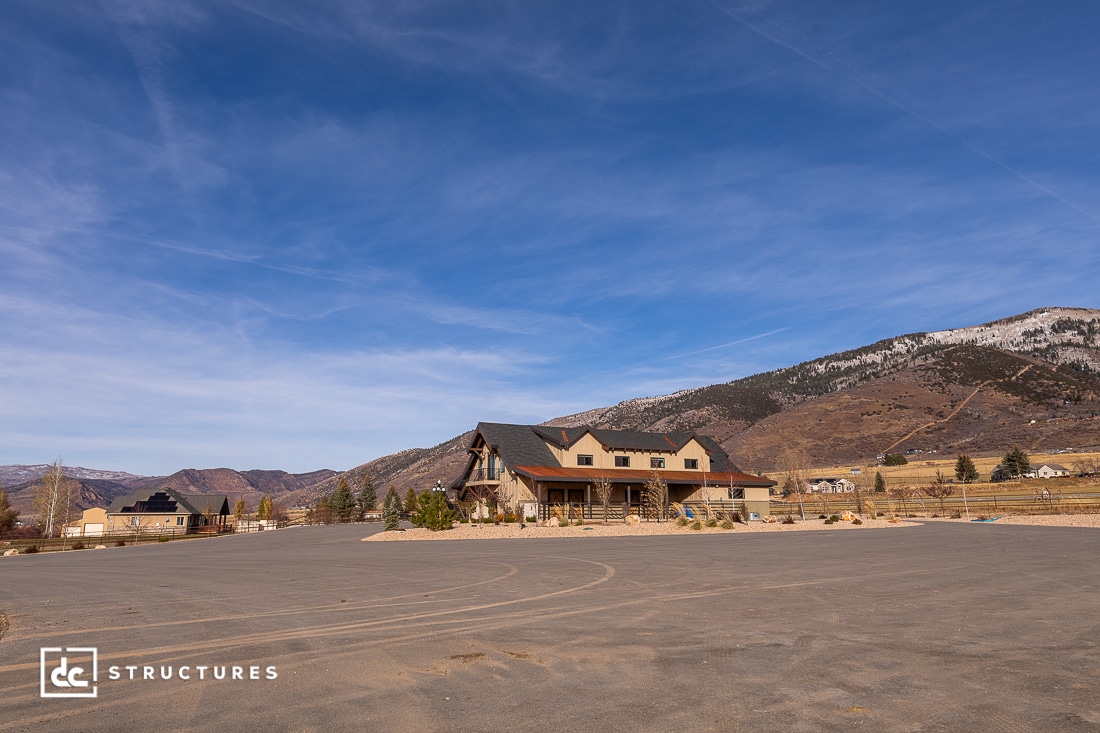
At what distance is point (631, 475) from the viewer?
53312 mm

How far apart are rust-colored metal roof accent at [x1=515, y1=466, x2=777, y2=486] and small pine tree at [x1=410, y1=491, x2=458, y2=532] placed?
30.0 ft

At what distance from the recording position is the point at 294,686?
19.1ft

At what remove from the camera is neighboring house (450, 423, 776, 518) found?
49.8m

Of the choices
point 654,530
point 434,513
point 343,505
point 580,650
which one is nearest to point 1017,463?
point 654,530

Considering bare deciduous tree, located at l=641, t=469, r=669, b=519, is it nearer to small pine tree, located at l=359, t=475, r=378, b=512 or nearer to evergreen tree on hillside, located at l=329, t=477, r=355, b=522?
evergreen tree on hillside, located at l=329, t=477, r=355, b=522

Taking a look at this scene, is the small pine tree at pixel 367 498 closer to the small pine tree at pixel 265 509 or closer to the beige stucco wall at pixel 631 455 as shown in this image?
the small pine tree at pixel 265 509

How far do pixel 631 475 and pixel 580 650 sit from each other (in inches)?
1848

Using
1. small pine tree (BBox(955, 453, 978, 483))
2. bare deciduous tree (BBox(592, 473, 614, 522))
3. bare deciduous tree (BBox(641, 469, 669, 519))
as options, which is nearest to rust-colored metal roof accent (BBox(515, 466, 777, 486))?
bare deciduous tree (BBox(592, 473, 614, 522))

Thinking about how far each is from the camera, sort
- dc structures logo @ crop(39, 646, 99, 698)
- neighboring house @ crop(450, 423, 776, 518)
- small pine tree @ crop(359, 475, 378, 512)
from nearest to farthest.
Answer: dc structures logo @ crop(39, 646, 99, 698), neighboring house @ crop(450, 423, 776, 518), small pine tree @ crop(359, 475, 378, 512)

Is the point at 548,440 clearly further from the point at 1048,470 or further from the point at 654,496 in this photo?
the point at 1048,470

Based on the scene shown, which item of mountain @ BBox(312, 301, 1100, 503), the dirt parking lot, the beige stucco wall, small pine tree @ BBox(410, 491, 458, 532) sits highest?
mountain @ BBox(312, 301, 1100, 503)

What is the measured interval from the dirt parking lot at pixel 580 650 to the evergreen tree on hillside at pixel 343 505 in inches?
2850

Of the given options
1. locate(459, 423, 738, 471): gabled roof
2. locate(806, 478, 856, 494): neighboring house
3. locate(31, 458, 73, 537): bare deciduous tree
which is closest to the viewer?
locate(459, 423, 738, 471): gabled roof

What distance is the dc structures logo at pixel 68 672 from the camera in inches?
230
